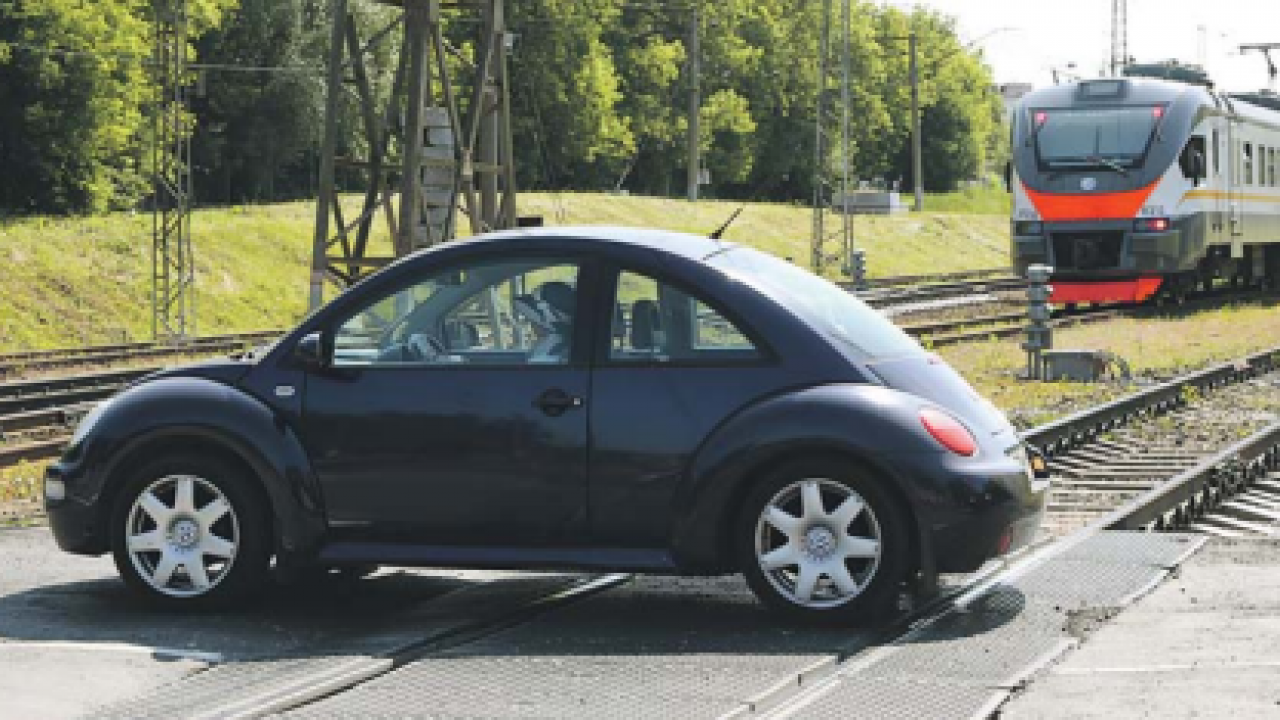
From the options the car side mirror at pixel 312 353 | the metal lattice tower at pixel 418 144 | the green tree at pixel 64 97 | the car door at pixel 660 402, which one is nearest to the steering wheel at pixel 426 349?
the car side mirror at pixel 312 353

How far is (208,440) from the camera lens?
26.3 feet

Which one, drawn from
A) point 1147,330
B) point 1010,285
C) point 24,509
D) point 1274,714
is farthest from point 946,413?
point 1010,285

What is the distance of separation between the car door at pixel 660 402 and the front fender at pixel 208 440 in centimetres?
112

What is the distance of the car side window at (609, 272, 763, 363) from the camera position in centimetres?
777

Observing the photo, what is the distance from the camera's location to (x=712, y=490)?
760cm

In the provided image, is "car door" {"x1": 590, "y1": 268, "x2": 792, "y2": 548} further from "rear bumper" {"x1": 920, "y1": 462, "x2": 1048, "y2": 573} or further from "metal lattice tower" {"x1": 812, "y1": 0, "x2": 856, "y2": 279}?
"metal lattice tower" {"x1": 812, "y1": 0, "x2": 856, "y2": 279}

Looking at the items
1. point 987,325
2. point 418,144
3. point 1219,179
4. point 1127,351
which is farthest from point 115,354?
point 1219,179

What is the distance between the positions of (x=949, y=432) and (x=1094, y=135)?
24801 millimetres

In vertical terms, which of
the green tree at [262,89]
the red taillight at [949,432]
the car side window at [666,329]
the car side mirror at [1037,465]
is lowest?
the car side mirror at [1037,465]

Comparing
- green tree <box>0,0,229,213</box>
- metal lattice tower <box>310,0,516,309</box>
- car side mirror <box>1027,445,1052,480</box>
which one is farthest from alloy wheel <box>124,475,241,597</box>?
green tree <box>0,0,229,213</box>

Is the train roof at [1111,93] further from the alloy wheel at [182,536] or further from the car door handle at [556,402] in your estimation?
the alloy wheel at [182,536]

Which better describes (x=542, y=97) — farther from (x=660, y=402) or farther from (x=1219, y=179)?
(x=660, y=402)

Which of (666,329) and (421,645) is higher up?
(666,329)

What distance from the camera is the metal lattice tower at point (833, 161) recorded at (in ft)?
172
